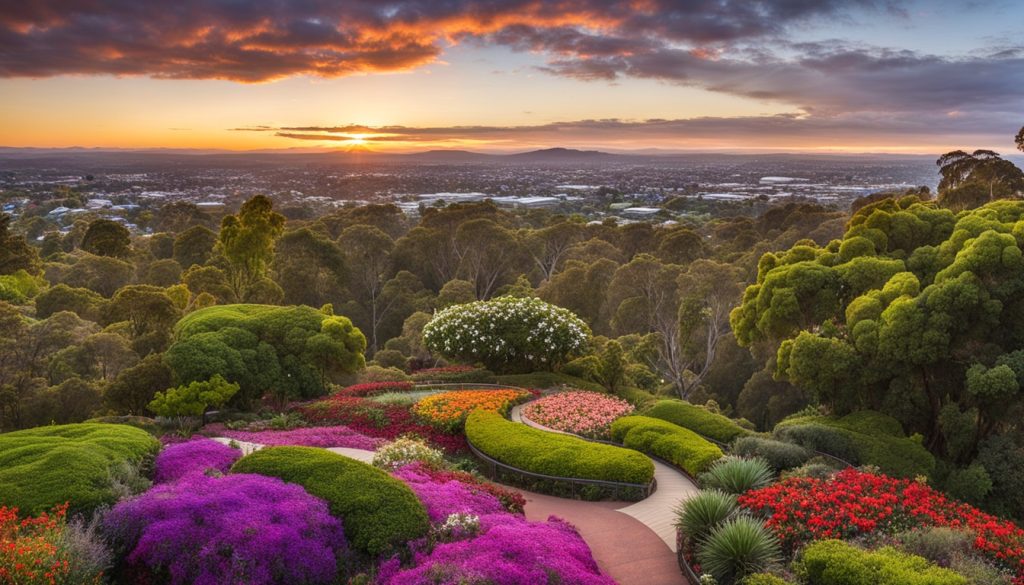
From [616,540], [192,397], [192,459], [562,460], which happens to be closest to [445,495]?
[616,540]

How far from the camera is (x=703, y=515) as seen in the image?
11477 mm

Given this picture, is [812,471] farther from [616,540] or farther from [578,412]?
[578,412]

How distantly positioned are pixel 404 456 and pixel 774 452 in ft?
28.0

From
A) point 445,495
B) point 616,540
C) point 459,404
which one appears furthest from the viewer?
point 459,404

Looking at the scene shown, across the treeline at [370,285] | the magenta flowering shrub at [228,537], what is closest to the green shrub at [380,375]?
the treeline at [370,285]

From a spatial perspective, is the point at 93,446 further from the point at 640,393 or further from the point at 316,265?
the point at 316,265

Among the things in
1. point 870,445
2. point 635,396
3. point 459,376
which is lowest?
point 635,396

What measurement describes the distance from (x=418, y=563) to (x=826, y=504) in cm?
717

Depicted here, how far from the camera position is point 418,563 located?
9.77 meters

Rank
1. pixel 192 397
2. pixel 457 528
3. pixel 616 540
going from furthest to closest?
pixel 192 397 → pixel 616 540 → pixel 457 528

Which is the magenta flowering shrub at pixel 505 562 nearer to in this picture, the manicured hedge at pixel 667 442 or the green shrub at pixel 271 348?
the manicured hedge at pixel 667 442

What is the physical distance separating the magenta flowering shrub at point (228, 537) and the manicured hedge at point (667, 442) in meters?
8.71

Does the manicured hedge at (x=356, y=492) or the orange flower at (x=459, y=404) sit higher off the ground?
the manicured hedge at (x=356, y=492)

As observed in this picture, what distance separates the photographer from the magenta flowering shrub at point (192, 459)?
12.5 meters
